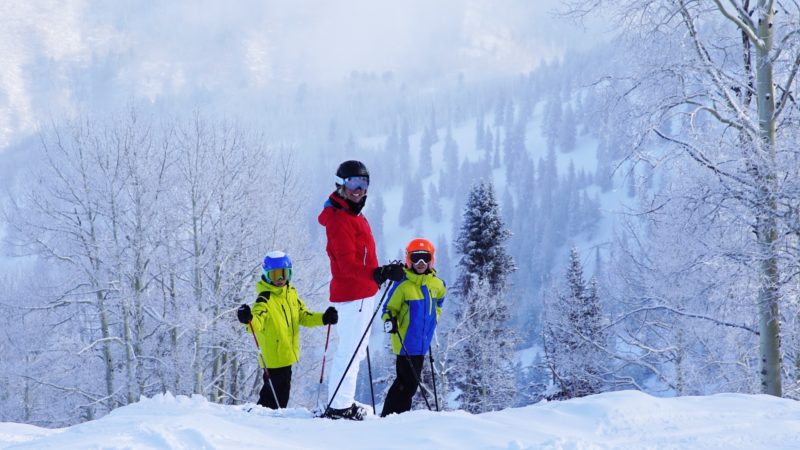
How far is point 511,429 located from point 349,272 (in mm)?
1940

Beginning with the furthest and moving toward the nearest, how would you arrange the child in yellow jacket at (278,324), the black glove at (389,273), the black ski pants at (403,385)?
1. the child in yellow jacket at (278,324)
2. the black ski pants at (403,385)
3. the black glove at (389,273)

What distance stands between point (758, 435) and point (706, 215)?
4.55m

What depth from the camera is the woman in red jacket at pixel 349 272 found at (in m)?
5.04

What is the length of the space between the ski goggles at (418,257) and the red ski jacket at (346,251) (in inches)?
30.1

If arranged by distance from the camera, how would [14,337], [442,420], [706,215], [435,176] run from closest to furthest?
1. [442,420]
2. [706,215]
3. [14,337]
4. [435,176]

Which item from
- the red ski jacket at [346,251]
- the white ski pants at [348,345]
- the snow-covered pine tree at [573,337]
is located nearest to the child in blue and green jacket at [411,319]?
the white ski pants at [348,345]

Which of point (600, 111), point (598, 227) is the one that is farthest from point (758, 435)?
point (598, 227)

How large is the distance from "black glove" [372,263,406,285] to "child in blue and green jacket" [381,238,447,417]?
814 mm

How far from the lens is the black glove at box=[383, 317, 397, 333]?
554 centimetres

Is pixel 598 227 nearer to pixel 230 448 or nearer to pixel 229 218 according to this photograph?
pixel 229 218

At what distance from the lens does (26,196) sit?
17.0 metres

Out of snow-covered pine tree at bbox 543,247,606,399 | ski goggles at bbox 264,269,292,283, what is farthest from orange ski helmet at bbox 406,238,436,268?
snow-covered pine tree at bbox 543,247,606,399

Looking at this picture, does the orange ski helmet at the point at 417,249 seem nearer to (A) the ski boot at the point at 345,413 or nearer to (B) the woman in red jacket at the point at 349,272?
(B) the woman in red jacket at the point at 349,272

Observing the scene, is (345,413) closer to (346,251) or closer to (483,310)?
(346,251)
